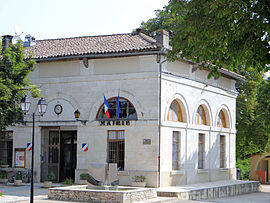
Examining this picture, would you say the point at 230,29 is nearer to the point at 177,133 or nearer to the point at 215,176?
the point at 177,133

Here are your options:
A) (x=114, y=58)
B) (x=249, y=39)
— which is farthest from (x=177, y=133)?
(x=249, y=39)

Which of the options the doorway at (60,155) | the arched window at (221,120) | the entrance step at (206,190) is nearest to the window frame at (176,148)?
the entrance step at (206,190)

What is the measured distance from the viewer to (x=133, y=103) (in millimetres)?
23891

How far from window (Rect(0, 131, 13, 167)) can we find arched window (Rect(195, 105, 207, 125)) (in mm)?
10117

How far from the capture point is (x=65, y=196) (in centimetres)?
1934

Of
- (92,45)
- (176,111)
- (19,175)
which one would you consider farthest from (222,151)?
(19,175)

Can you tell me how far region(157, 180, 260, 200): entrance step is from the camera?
69.4 ft

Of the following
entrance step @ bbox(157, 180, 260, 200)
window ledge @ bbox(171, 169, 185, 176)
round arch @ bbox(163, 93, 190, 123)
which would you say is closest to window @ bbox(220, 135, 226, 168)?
entrance step @ bbox(157, 180, 260, 200)

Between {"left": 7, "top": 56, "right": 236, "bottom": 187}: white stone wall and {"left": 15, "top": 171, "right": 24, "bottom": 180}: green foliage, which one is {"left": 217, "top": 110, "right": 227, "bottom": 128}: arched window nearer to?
{"left": 7, "top": 56, "right": 236, "bottom": 187}: white stone wall

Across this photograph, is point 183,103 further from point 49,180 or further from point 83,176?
point 49,180

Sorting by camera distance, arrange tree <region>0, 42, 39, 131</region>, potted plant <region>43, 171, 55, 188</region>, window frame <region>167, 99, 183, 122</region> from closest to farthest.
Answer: tree <region>0, 42, 39, 131</region>, potted plant <region>43, 171, 55, 188</region>, window frame <region>167, 99, 183, 122</region>

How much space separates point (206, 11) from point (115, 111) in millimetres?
12573

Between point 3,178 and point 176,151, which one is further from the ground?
point 176,151

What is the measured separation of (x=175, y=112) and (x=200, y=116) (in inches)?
119
